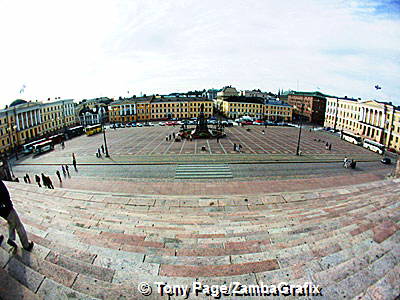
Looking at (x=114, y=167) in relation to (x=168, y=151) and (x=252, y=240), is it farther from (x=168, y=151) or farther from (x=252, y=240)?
(x=252, y=240)

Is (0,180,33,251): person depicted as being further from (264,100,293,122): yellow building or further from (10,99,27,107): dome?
(264,100,293,122): yellow building

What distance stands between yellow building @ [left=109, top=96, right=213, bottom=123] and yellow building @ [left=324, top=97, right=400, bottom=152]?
4343 cm

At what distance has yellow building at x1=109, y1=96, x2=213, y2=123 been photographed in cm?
8162

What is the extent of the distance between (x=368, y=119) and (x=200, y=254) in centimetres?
6942

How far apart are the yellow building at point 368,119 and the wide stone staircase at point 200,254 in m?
52.7

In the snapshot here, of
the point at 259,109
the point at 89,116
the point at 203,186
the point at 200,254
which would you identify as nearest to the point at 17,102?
the point at 89,116

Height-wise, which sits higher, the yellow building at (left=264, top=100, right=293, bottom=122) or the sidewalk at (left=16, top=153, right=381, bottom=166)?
the yellow building at (left=264, top=100, right=293, bottom=122)

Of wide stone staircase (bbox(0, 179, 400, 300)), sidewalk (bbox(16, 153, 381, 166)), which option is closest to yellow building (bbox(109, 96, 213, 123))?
sidewalk (bbox(16, 153, 381, 166))

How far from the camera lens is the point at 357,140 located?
45.5m

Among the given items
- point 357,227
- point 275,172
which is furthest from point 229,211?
point 275,172

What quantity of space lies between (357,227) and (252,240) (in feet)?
10.9

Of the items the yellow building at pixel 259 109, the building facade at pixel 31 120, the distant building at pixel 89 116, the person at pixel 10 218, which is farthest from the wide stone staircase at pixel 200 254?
the yellow building at pixel 259 109

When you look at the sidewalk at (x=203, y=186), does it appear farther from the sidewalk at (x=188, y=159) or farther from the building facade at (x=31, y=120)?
the building facade at (x=31, y=120)

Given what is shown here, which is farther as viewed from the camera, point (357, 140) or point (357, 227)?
point (357, 140)
